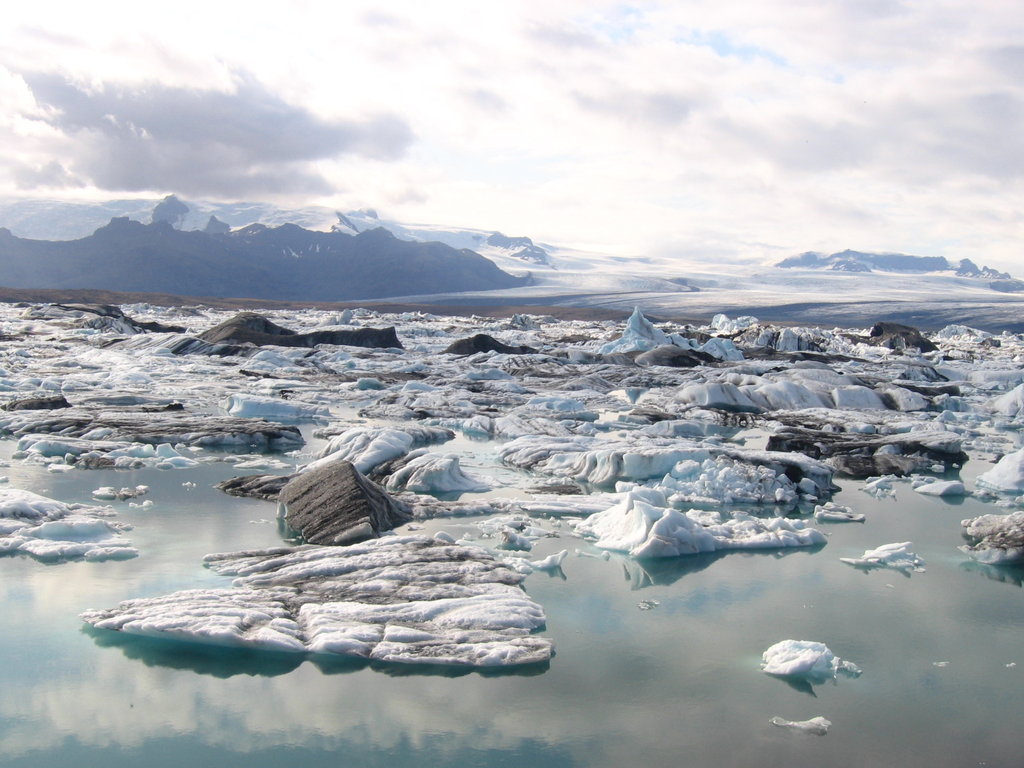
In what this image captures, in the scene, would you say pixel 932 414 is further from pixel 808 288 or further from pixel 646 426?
pixel 808 288

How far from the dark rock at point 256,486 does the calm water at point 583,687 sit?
2120 millimetres

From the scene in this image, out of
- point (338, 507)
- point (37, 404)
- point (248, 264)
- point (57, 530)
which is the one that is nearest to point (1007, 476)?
point (338, 507)

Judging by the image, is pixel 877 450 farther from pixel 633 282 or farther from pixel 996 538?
pixel 633 282

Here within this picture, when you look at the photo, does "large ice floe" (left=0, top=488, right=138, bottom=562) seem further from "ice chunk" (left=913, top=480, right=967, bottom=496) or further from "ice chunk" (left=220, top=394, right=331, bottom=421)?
"ice chunk" (left=913, top=480, right=967, bottom=496)

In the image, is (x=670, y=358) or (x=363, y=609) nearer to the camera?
(x=363, y=609)

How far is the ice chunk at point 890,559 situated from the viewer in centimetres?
820

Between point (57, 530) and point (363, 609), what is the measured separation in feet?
11.4

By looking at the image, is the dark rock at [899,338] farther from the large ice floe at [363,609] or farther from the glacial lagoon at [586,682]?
the large ice floe at [363,609]

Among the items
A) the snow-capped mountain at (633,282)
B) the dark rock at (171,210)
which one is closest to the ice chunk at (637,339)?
the snow-capped mountain at (633,282)

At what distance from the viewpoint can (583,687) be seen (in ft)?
18.2

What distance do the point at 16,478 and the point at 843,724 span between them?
9.34m

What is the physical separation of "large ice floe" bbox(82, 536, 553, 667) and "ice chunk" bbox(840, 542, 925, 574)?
336 centimetres

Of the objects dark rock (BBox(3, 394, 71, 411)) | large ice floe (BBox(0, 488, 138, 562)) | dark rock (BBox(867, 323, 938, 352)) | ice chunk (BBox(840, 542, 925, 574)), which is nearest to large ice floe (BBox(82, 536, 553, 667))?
large ice floe (BBox(0, 488, 138, 562))

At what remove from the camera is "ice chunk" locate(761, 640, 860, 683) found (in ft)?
19.1
